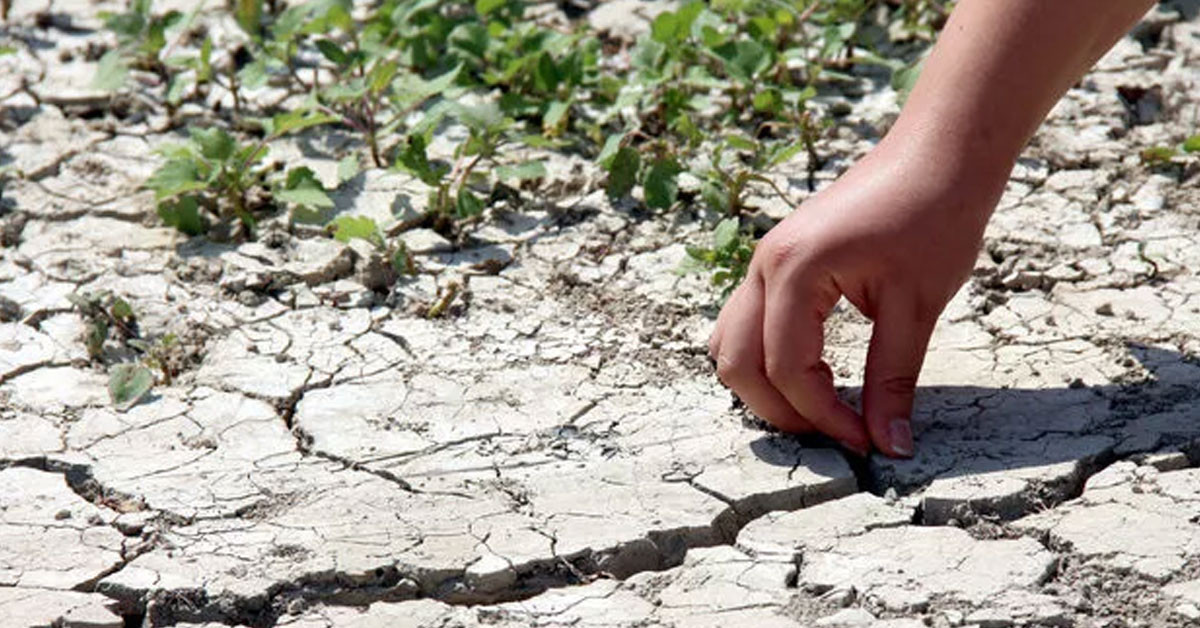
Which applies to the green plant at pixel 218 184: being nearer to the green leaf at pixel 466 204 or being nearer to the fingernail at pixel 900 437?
the green leaf at pixel 466 204

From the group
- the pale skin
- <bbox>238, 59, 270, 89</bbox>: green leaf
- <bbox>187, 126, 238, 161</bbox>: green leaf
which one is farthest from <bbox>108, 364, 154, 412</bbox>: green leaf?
the pale skin

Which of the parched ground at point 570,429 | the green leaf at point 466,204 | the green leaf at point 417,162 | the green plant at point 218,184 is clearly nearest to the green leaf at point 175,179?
the green plant at point 218,184

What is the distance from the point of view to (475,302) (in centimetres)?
380

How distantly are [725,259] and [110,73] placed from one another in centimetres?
157

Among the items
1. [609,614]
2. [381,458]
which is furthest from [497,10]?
[609,614]

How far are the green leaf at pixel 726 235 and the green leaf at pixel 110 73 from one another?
1481mm

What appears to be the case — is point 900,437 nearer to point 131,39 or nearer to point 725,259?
point 725,259

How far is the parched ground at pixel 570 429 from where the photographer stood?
2926 millimetres

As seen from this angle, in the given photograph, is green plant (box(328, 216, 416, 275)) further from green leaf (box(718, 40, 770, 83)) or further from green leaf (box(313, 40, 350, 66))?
green leaf (box(718, 40, 770, 83))

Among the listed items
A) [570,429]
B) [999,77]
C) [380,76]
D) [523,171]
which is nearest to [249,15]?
[380,76]

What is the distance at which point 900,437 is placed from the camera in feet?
10.2

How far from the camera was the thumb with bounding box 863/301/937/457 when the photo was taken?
300 centimetres

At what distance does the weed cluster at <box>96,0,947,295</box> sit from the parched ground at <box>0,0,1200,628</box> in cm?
9

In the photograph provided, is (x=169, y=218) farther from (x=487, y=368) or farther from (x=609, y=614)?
(x=609, y=614)
